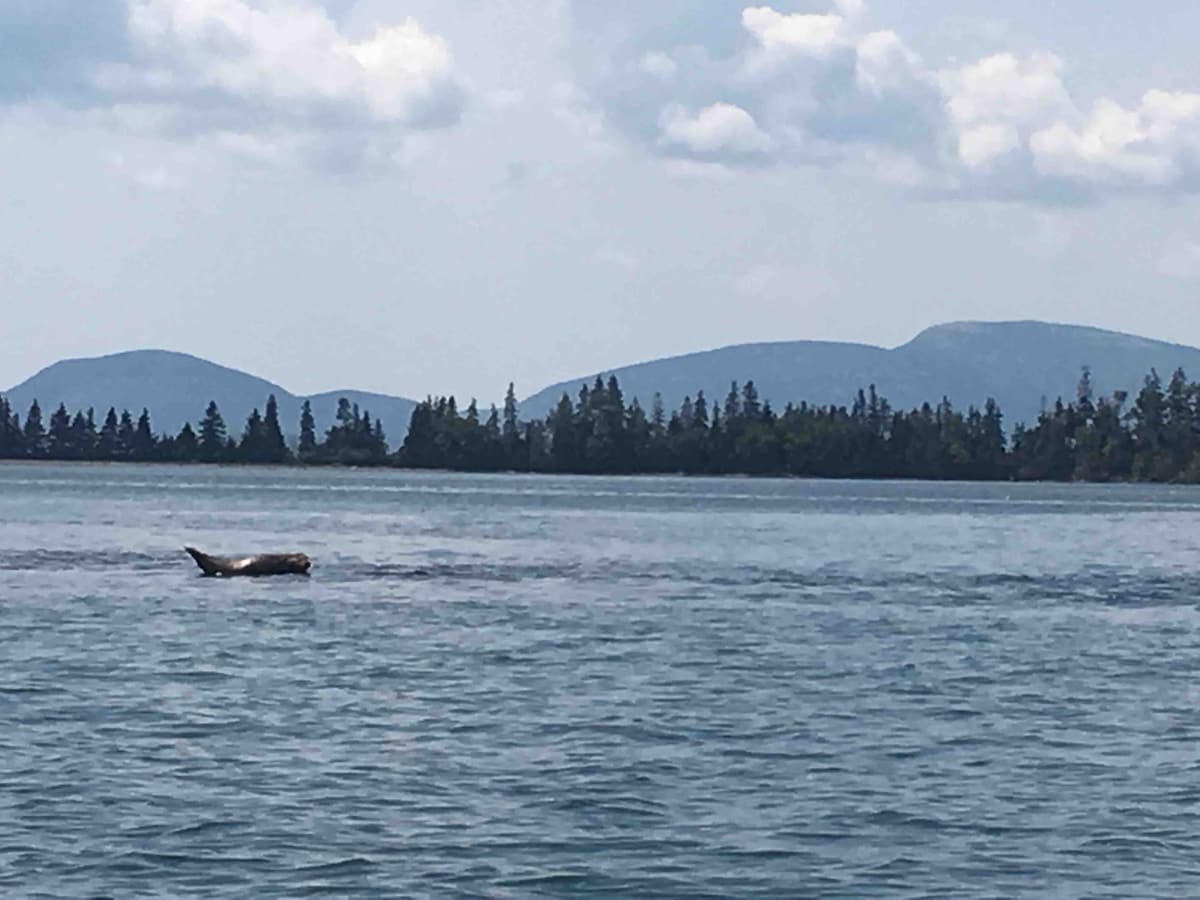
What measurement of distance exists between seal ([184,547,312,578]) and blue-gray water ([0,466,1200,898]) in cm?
173

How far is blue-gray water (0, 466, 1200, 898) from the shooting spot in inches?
1085

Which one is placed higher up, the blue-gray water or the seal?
the seal

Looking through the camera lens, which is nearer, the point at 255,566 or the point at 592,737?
the point at 592,737

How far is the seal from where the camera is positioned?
3221 inches

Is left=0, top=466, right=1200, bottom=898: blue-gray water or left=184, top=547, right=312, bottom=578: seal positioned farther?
left=184, top=547, right=312, bottom=578: seal

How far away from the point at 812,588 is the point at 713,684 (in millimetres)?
33685

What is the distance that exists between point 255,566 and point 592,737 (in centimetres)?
4665

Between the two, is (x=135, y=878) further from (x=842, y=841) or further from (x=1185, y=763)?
(x=1185, y=763)

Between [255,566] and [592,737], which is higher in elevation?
[255,566]

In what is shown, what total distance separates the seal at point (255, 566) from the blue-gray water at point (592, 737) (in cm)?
173

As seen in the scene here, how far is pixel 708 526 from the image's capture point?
5723 inches

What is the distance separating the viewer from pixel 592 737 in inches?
1475

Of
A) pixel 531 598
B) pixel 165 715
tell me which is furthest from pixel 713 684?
pixel 531 598

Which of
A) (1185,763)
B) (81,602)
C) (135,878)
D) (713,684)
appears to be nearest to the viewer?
(135,878)
